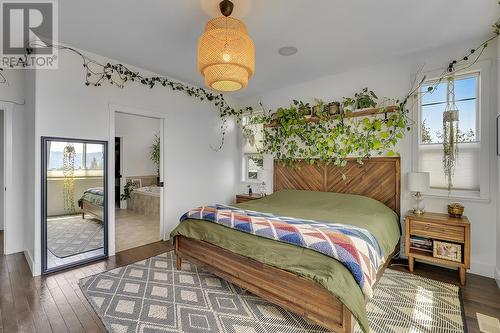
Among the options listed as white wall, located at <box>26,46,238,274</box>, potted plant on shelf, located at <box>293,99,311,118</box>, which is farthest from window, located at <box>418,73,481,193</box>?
white wall, located at <box>26,46,238,274</box>

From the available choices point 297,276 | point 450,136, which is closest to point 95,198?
point 297,276

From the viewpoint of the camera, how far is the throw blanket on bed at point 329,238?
1693mm

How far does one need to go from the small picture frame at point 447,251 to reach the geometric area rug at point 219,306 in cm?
30

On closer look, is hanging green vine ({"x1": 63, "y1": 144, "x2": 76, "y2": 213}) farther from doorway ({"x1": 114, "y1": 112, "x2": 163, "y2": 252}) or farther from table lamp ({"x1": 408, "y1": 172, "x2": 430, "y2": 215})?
table lamp ({"x1": 408, "y1": 172, "x2": 430, "y2": 215})

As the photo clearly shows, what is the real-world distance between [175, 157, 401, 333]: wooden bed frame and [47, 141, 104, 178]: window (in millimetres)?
1507

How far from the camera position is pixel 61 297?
7.45 feet

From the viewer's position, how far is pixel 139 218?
5.40 metres

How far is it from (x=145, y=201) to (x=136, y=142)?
1798 mm

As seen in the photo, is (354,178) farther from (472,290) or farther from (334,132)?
(472,290)

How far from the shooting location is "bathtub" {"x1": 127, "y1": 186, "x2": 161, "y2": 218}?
18.2 ft

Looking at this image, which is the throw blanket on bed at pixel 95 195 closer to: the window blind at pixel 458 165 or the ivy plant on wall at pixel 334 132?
the ivy plant on wall at pixel 334 132

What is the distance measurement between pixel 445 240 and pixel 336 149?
1.76 m

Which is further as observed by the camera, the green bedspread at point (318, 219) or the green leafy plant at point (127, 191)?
the green leafy plant at point (127, 191)

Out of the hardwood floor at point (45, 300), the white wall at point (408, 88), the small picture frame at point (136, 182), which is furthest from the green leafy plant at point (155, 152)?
the white wall at point (408, 88)
